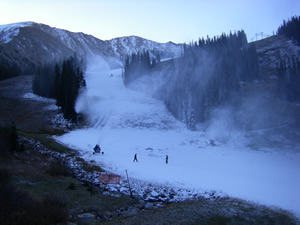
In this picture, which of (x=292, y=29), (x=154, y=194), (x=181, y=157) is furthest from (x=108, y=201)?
(x=292, y=29)

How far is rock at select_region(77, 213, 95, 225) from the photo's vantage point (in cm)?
1129

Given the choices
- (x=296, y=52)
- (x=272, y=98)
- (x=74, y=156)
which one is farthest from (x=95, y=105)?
(x=296, y=52)

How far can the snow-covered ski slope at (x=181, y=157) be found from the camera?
734 inches

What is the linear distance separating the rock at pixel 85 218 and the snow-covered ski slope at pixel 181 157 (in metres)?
7.94

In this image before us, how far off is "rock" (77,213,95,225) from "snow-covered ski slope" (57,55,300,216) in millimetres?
7938

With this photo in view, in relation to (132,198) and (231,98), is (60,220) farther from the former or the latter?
(231,98)

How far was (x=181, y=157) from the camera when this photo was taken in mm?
29359

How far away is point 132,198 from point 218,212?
6.51 m

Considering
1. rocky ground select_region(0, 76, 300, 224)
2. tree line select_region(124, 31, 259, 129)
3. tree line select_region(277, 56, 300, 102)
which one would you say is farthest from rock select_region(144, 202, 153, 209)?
tree line select_region(277, 56, 300, 102)

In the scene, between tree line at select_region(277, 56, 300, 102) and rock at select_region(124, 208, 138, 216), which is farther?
tree line at select_region(277, 56, 300, 102)

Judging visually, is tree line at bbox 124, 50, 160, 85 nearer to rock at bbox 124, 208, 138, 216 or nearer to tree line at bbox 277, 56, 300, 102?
tree line at bbox 277, 56, 300, 102

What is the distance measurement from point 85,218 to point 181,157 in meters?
19.7

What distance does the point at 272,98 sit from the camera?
55594 millimetres

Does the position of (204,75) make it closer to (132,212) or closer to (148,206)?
(148,206)
